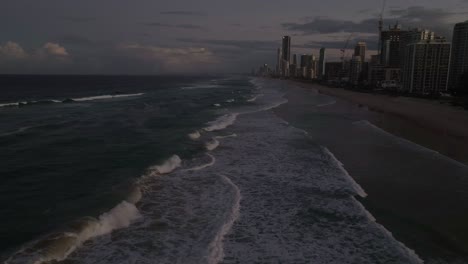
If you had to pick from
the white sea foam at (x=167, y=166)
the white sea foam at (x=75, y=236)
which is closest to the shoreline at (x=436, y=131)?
the white sea foam at (x=167, y=166)

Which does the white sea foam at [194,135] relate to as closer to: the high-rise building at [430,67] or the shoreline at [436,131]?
the shoreline at [436,131]

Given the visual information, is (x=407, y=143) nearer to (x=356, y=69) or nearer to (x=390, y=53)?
(x=356, y=69)

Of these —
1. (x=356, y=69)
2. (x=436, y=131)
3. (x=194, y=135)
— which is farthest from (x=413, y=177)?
(x=356, y=69)

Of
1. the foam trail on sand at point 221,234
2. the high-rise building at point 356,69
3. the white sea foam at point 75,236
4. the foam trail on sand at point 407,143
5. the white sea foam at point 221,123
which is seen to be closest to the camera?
the white sea foam at point 75,236

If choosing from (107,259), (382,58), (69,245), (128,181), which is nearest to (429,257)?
(107,259)

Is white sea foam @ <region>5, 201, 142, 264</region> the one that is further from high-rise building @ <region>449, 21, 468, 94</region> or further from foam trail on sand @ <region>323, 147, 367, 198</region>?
high-rise building @ <region>449, 21, 468, 94</region>

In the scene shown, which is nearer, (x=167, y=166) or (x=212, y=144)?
(x=167, y=166)

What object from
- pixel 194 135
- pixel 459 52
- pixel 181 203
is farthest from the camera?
pixel 459 52

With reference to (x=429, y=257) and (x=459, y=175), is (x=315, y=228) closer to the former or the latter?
(x=429, y=257)
